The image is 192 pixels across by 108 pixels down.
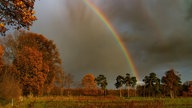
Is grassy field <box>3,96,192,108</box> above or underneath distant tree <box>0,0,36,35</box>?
underneath

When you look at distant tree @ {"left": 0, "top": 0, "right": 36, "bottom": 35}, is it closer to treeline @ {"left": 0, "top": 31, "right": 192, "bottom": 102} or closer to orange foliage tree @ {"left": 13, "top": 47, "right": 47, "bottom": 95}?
treeline @ {"left": 0, "top": 31, "right": 192, "bottom": 102}

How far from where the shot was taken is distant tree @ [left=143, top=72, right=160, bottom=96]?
11400 centimetres

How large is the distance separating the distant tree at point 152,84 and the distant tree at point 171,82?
14.7 feet

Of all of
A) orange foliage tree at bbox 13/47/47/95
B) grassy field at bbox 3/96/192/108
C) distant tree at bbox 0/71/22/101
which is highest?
orange foliage tree at bbox 13/47/47/95

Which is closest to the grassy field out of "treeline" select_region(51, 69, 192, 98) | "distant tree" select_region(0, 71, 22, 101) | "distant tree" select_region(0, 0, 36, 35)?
"distant tree" select_region(0, 71, 22, 101)

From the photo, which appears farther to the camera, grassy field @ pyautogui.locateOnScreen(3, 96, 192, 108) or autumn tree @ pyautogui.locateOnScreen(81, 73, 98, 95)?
autumn tree @ pyautogui.locateOnScreen(81, 73, 98, 95)

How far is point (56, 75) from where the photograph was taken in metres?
61.2

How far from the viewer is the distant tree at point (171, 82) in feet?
349

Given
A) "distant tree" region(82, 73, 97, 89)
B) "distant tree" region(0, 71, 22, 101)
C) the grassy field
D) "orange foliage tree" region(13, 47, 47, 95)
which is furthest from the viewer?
"distant tree" region(82, 73, 97, 89)

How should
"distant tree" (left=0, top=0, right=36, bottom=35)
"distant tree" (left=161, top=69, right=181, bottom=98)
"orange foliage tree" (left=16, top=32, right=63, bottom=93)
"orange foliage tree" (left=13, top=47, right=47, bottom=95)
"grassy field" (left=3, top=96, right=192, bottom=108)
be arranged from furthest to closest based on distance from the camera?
"distant tree" (left=161, top=69, right=181, bottom=98) < "orange foliage tree" (left=16, top=32, right=63, bottom=93) < "orange foliage tree" (left=13, top=47, right=47, bottom=95) < "grassy field" (left=3, top=96, right=192, bottom=108) < "distant tree" (left=0, top=0, right=36, bottom=35)

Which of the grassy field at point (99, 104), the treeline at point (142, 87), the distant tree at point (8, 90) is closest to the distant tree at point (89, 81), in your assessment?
the treeline at point (142, 87)

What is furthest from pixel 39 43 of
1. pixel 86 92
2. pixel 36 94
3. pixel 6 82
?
pixel 86 92

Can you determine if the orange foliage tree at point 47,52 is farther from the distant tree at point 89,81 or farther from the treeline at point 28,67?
the distant tree at point 89,81

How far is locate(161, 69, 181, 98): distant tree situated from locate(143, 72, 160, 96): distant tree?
14.7 ft
